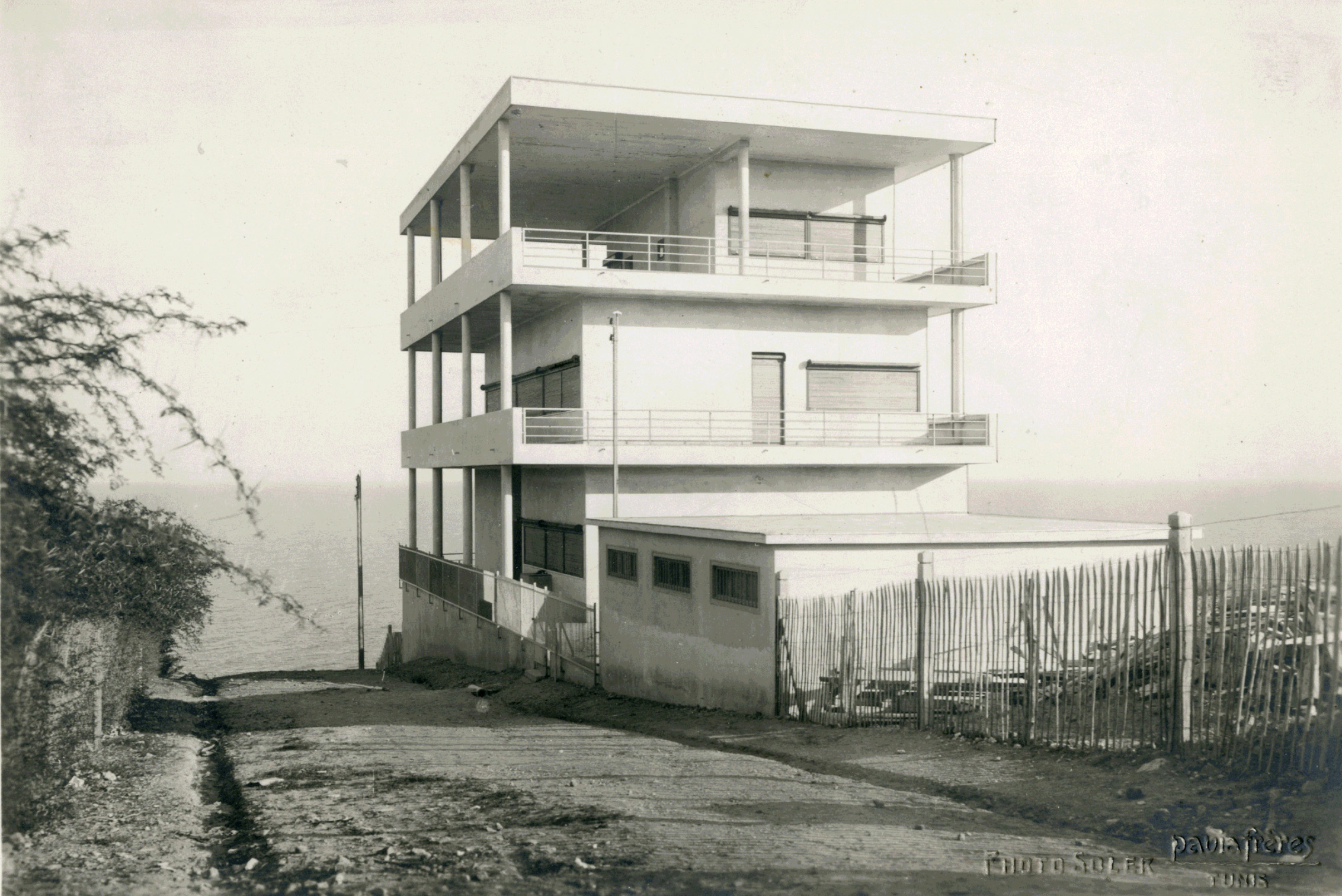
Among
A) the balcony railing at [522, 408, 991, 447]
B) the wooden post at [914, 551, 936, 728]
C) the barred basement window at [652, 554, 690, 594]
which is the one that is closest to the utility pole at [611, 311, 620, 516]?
the balcony railing at [522, 408, 991, 447]

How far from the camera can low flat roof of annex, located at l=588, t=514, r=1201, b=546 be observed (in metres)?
16.6

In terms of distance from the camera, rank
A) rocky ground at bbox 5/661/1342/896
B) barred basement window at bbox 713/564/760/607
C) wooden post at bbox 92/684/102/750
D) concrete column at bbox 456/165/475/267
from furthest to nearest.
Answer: concrete column at bbox 456/165/475/267, barred basement window at bbox 713/564/760/607, wooden post at bbox 92/684/102/750, rocky ground at bbox 5/661/1342/896

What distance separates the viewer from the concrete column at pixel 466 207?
91.4 ft

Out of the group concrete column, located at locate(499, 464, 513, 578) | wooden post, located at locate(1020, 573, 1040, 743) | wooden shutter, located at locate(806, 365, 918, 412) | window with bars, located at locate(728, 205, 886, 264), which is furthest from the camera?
wooden shutter, located at locate(806, 365, 918, 412)

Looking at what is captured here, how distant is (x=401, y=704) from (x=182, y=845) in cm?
1133

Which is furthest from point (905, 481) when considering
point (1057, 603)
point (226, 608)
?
point (226, 608)

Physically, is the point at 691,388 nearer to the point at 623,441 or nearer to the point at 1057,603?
the point at 623,441

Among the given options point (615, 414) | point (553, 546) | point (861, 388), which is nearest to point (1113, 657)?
point (615, 414)

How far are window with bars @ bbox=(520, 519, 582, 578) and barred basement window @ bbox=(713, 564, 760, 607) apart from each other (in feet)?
30.8

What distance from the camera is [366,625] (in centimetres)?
7669

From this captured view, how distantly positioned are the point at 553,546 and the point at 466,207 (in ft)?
29.1

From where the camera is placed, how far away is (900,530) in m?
17.9

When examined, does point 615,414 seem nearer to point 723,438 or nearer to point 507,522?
point 723,438

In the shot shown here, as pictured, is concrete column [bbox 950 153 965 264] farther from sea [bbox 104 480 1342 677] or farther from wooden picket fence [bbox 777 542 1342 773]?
wooden picket fence [bbox 777 542 1342 773]
